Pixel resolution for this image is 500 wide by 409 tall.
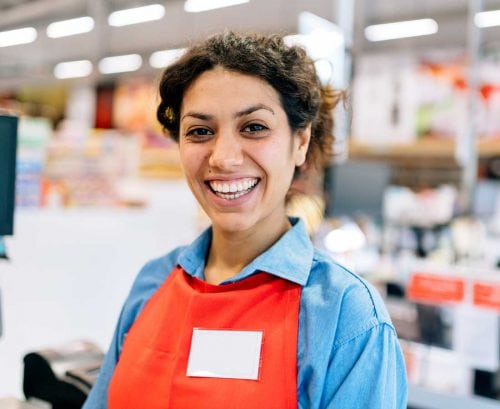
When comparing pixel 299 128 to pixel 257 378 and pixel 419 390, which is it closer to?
pixel 257 378

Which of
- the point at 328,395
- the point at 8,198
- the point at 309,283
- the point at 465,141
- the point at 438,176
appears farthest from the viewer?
the point at 438,176

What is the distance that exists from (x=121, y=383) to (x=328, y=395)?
0.49 metres

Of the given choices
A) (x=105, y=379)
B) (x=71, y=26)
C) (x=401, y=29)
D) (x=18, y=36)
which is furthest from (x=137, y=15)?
(x=105, y=379)

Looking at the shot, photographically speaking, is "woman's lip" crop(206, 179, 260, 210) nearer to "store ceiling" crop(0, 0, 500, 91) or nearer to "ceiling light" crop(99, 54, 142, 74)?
"store ceiling" crop(0, 0, 500, 91)

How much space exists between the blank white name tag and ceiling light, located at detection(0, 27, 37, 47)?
629 inches

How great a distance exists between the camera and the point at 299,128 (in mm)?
1349

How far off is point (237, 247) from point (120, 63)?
624 inches

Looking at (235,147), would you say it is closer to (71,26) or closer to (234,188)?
(234,188)

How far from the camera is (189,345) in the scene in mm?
1290

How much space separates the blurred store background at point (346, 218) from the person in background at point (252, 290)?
227 mm

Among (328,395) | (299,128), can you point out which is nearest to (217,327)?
(328,395)

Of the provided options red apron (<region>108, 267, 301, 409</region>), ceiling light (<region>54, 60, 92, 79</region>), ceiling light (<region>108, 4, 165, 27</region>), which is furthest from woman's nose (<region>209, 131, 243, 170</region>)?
ceiling light (<region>54, 60, 92, 79</region>)

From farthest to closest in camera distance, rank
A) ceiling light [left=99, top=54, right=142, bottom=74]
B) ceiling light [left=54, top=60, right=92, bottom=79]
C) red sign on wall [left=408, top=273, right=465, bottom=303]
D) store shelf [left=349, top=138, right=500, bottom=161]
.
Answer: ceiling light [left=54, top=60, right=92, bottom=79], ceiling light [left=99, top=54, right=142, bottom=74], store shelf [left=349, top=138, right=500, bottom=161], red sign on wall [left=408, top=273, right=465, bottom=303]

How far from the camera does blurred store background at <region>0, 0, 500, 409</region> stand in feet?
7.69
